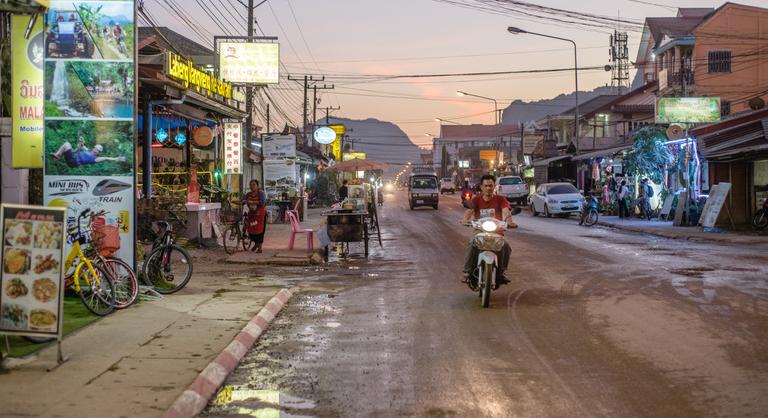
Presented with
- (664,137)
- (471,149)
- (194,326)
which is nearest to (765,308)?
(194,326)

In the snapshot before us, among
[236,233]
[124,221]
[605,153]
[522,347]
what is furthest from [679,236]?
[605,153]

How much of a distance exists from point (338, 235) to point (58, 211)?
11.3 metres

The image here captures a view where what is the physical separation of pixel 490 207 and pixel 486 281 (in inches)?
53.0

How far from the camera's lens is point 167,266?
12.1 metres

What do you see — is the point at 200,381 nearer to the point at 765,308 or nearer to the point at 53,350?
the point at 53,350

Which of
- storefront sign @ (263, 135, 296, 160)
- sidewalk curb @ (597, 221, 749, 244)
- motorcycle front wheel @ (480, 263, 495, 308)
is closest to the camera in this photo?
motorcycle front wheel @ (480, 263, 495, 308)

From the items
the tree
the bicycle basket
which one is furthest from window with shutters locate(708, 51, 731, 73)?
the bicycle basket

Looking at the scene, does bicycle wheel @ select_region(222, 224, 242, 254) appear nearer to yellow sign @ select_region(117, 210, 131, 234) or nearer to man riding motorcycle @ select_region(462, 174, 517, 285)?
yellow sign @ select_region(117, 210, 131, 234)

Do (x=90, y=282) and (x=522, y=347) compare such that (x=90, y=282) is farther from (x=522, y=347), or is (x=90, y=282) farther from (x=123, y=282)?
(x=522, y=347)

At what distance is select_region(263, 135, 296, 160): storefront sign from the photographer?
119 feet

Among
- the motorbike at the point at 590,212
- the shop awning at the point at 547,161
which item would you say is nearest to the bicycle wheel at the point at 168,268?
the motorbike at the point at 590,212

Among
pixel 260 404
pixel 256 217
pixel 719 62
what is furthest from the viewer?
pixel 719 62

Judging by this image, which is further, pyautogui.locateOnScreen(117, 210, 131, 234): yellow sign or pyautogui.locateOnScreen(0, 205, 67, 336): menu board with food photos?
pyautogui.locateOnScreen(117, 210, 131, 234): yellow sign

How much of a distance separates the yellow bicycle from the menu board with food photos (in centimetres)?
226
